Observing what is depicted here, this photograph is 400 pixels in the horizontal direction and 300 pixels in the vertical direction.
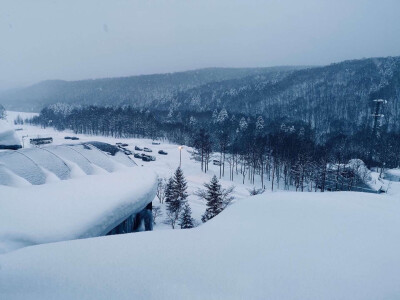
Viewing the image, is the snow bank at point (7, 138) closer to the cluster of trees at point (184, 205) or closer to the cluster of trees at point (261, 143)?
the cluster of trees at point (184, 205)

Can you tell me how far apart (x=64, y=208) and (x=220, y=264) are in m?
3.07

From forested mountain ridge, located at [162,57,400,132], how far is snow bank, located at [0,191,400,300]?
117m

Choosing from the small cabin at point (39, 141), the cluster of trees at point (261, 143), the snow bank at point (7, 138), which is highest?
the snow bank at point (7, 138)

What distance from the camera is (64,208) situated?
4.47 m

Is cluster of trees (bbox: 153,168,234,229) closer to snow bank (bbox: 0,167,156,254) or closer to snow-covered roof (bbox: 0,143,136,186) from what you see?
snow-covered roof (bbox: 0,143,136,186)

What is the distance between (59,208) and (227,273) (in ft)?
10.6

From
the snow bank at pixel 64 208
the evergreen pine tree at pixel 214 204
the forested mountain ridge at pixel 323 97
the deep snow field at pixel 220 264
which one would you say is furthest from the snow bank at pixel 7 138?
the forested mountain ridge at pixel 323 97

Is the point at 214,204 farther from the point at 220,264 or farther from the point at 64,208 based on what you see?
the point at 220,264

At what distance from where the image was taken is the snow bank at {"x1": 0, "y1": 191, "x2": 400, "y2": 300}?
8.05 feet

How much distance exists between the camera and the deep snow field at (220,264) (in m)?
2.46

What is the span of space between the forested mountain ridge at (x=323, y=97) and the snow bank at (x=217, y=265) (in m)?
117

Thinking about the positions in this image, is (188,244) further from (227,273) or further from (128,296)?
(128,296)

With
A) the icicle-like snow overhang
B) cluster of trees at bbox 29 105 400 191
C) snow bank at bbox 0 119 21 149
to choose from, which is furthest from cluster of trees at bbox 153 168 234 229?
cluster of trees at bbox 29 105 400 191

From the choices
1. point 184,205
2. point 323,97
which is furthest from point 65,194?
point 323,97
